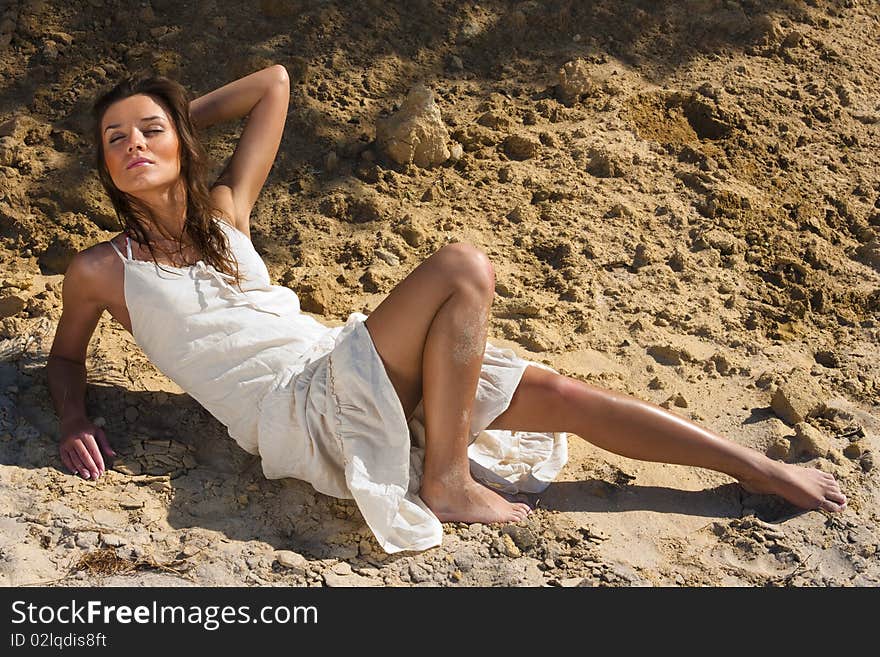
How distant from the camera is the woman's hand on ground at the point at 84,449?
2.80m

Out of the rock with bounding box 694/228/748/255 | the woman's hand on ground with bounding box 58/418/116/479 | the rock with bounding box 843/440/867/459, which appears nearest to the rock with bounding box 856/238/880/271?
the rock with bounding box 694/228/748/255

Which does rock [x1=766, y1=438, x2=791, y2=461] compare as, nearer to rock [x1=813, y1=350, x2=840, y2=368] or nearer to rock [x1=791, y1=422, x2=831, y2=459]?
rock [x1=791, y1=422, x2=831, y2=459]

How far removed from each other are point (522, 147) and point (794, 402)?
1647 millimetres

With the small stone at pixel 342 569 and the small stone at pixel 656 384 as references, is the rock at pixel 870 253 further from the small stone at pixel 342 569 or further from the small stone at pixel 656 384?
the small stone at pixel 342 569

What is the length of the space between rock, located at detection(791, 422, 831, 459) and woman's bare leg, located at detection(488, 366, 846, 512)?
0.19m

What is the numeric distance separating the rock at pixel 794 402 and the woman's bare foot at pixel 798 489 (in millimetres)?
376

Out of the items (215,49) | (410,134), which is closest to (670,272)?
(410,134)

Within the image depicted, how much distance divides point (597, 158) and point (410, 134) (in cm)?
78

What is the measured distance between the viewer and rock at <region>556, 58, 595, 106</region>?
4619mm

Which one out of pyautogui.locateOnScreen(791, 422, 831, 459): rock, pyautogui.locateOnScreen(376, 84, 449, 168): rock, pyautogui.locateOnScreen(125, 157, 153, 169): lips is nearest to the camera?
pyautogui.locateOnScreen(125, 157, 153, 169): lips

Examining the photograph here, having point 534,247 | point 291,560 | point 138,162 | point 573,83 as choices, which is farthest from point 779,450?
point 573,83

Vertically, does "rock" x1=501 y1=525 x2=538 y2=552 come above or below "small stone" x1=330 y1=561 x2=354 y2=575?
above

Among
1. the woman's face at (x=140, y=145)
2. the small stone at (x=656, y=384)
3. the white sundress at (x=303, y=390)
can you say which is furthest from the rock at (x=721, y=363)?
the woman's face at (x=140, y=145)

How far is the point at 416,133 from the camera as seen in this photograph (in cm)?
419
